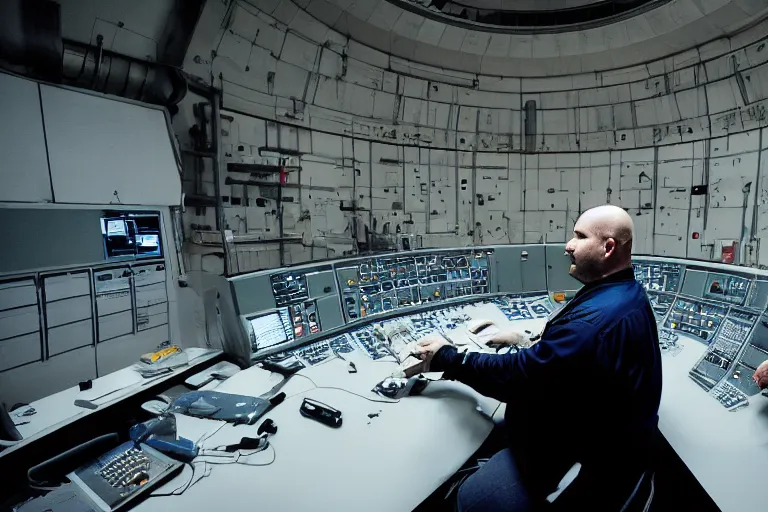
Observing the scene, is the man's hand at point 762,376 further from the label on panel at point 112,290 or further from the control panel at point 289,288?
the label on panel at point 112,290

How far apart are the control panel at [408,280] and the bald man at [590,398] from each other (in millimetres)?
1162

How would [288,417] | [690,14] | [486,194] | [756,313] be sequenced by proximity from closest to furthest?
1. [288,417]
2. [756,313]
3. [690,14]
4. [486,194]

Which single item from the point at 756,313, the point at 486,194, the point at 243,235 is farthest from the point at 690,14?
the point at 243,235

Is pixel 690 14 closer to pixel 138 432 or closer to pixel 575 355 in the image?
pixel 575 355

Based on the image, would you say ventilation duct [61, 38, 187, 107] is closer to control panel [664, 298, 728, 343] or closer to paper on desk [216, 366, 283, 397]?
paper on desk [216, 366, 283, 397]

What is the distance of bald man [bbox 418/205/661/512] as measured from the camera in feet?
2.99

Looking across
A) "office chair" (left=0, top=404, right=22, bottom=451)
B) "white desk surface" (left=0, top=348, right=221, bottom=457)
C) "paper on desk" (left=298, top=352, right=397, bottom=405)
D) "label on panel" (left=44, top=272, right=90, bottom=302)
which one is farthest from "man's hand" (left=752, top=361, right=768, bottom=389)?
"label on panel" (left=44, top=272, right=90, bottom=302)

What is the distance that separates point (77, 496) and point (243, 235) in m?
2.13

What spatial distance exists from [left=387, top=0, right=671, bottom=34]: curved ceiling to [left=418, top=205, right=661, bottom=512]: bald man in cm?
318

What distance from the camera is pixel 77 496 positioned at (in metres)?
0.94

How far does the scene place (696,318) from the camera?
2.00 m

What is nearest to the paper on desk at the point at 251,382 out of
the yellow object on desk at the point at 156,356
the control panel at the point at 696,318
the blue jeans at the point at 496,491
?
the yellow object on desk at the point at 156,356

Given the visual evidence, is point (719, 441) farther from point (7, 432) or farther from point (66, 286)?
point (66, 286)

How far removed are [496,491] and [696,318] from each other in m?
1.86
